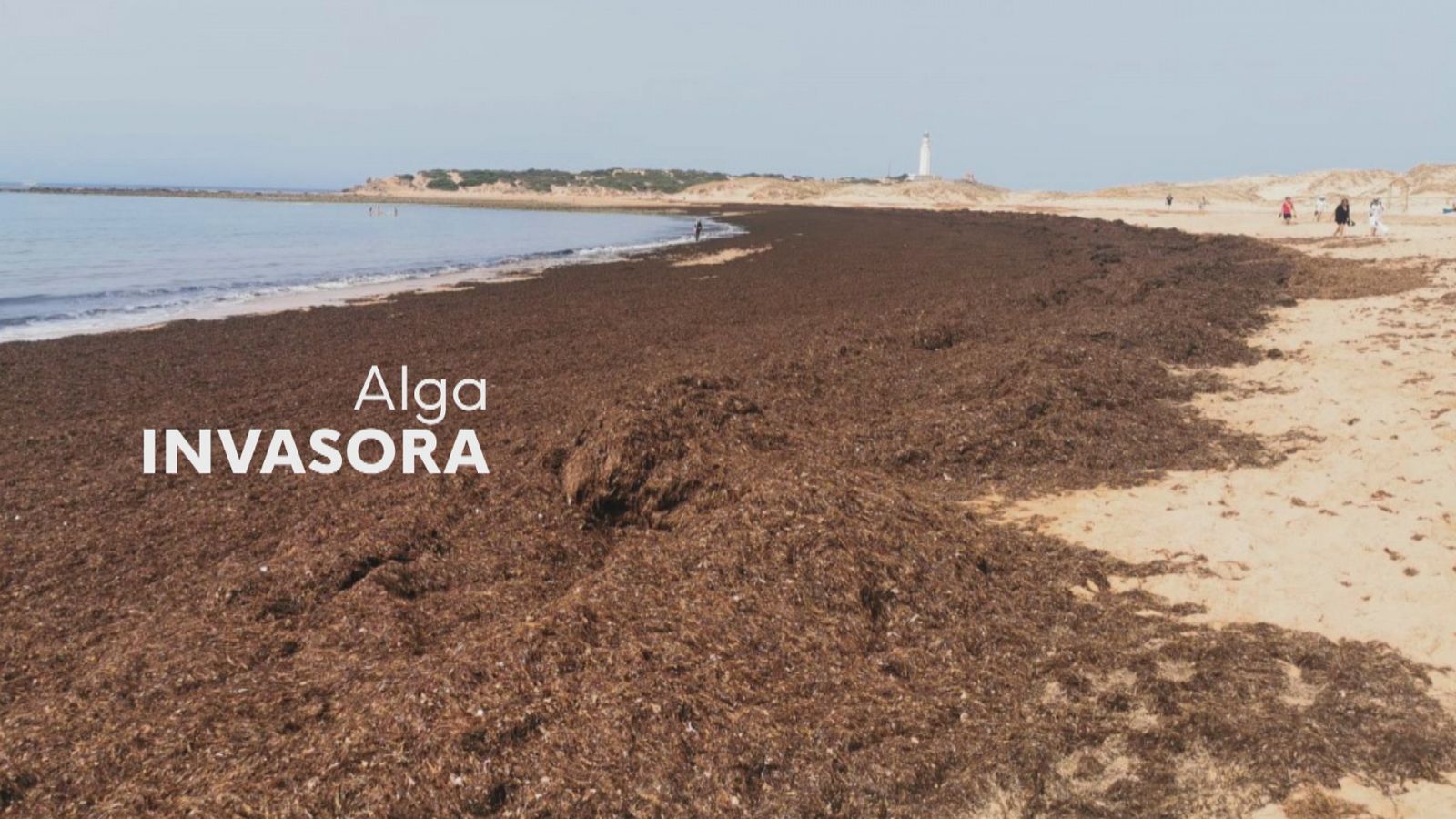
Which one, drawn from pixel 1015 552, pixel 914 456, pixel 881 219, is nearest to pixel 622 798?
pixel 1015 552

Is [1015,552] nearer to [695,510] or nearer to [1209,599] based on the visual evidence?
[1209,599]

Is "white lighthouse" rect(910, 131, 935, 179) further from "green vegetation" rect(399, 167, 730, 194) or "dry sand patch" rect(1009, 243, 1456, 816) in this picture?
"dry sand patch" rect(1009, 243, 1456, 816)

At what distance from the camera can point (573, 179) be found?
13400 cm

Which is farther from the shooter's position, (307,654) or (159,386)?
(159,386)

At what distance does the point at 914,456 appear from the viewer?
25.1 feet

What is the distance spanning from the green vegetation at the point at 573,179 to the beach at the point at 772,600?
379 ft

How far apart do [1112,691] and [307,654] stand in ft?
13.3

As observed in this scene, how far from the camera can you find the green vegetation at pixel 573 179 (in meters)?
125

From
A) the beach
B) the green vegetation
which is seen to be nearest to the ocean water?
the beach

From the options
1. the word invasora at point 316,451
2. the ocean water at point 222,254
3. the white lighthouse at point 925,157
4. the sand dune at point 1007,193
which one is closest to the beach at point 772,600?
the word invasora at point 316,451

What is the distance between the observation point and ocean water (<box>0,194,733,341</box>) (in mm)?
20969

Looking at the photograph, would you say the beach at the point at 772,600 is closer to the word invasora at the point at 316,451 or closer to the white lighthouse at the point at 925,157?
the word invasora at the point at 316,451

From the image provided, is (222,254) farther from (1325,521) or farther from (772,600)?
(1325,521)

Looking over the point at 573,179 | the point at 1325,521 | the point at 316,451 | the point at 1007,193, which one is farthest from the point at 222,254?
the point at 573,179
